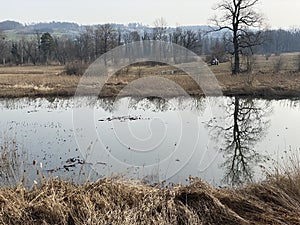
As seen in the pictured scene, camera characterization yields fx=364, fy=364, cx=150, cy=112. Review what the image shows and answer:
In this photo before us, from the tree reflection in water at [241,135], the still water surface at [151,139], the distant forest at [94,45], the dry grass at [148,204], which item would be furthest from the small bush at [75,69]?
the dry grass at [148,204]

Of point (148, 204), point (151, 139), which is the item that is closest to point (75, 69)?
point (151, 139)

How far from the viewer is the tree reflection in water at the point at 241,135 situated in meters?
8.65

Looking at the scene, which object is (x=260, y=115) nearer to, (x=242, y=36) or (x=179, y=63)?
(x=242, y=36)

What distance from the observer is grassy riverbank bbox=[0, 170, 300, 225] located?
443 centimetres

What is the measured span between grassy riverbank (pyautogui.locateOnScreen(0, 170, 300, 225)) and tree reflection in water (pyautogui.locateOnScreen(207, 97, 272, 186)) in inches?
101

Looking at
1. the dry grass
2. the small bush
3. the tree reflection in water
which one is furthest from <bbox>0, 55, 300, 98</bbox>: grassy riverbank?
the dry grass

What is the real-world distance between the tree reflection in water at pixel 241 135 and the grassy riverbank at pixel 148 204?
A: 8.46ft

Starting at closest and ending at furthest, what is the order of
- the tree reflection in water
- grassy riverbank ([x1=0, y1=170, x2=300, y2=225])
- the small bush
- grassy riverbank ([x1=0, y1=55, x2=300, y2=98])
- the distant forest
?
grassy riverbank ([x1=0, y1=170, x2=300, y2=225]) → the tree reflection in water → grassy riverbank ([x1=0, y1=55, x2=300, y2=98]) → the small bush → the distant forest

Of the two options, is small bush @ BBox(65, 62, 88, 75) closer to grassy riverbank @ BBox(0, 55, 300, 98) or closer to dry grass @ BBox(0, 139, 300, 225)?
grassy riverbank @ BBox(0, 55, 300, 98)

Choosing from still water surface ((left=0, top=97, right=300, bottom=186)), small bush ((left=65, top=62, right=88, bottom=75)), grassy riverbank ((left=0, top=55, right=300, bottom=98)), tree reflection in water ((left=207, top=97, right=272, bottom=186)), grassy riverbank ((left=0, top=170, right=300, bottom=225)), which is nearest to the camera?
grassy riverbank ((left=0, top=170, right=300, bottom=225))

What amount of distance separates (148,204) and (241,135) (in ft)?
27.0

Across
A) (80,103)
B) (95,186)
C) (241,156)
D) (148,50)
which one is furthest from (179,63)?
(95,186)

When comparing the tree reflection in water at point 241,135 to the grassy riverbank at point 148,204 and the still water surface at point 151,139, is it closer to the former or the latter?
the still water surface at point 151,139

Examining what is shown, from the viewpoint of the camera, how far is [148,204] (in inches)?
189
